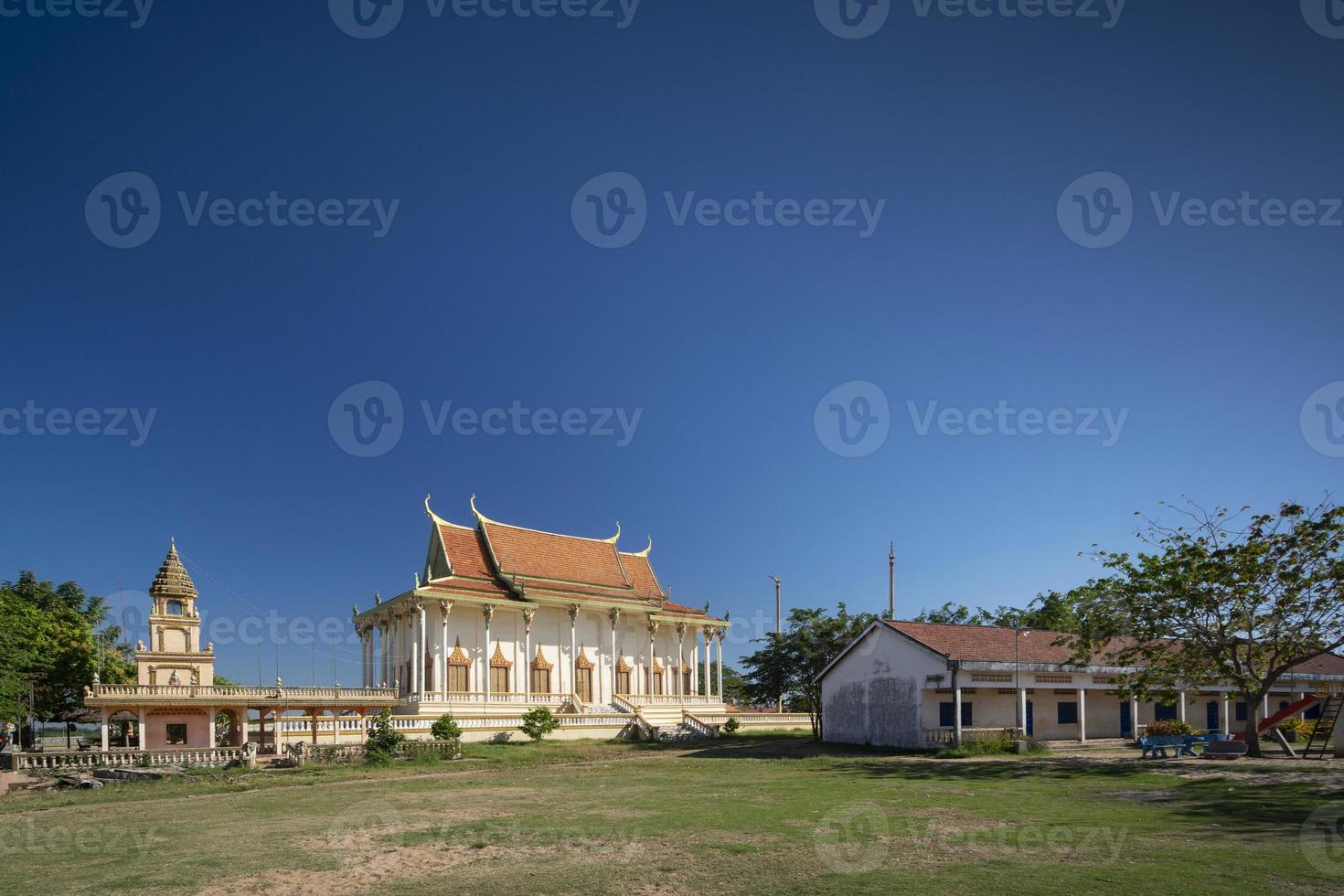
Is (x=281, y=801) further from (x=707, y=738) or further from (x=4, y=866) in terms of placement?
(x=707, y=738)

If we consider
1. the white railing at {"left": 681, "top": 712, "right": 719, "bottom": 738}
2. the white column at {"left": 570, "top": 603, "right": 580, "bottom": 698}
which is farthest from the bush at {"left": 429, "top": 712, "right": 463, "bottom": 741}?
the white column at {"left": 570, "top": 603, "right": 580, "bottom": 698}

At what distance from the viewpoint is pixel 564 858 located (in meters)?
13.2

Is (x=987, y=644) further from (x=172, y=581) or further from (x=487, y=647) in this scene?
(x=172, y=581)

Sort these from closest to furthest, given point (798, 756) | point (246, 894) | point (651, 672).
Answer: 1. point (246, 894)
2. point (798, 756)
3. point (651, 672)

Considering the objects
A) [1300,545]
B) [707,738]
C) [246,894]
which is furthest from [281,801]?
[1300,545]

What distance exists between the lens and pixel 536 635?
1933 inches

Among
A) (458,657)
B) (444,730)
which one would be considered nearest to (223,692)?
(444,730)

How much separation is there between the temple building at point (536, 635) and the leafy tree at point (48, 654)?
1274 cm

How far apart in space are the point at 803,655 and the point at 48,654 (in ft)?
116

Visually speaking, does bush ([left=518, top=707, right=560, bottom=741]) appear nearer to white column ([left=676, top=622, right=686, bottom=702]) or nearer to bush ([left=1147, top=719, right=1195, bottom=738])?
white column ([left=676, top=622, right=686, bottom=702])

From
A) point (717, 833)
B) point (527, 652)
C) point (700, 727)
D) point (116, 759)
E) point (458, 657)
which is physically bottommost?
point (700, 727)

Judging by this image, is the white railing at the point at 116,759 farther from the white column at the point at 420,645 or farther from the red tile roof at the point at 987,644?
the red tile roof at the point at 987,644

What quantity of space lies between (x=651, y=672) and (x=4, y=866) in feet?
137

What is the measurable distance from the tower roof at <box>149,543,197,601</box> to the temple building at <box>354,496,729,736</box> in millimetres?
9415
